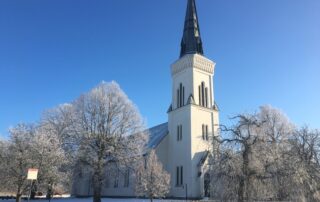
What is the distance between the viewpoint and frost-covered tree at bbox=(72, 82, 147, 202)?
1267 inches

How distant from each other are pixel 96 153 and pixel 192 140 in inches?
592

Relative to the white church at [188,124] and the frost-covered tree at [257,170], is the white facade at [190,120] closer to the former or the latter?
the white church at [188,124]

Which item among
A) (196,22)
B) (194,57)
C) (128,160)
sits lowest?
(128,160)

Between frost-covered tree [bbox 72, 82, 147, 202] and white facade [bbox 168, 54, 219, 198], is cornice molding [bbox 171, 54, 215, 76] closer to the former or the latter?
white facade [bbox 168, 54, 219, 198]

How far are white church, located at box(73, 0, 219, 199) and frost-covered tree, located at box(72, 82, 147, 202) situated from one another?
9.82 metres

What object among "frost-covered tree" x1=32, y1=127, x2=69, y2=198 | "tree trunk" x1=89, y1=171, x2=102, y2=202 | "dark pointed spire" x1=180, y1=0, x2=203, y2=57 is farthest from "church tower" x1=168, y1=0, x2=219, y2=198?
"frost-covered tree" x1=32, y1=127, x2=69, y2=198

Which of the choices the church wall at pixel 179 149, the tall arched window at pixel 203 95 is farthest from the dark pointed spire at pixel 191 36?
the church wall at pixel 179 149

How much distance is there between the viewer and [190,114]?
43969 millimetres

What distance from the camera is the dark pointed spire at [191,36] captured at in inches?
1928

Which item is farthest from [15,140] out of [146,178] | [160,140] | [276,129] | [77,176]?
[276,129]

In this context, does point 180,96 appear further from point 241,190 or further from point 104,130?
point 241,190

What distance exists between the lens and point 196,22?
167ft

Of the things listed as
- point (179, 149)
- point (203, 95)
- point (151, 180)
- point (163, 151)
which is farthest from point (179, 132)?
point (151, 180)

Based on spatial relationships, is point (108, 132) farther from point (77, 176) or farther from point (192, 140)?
point (192, 140)
